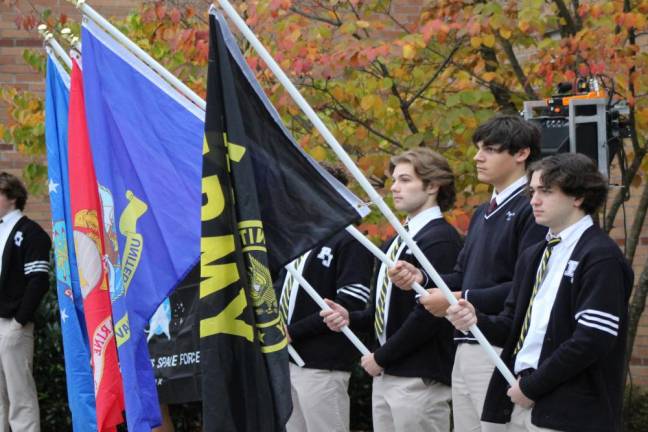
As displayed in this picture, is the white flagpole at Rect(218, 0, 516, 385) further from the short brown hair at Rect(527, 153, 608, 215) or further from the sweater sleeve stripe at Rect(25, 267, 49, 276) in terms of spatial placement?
the sweater sleeve stripe at Rect(25, 267, 49, 276)

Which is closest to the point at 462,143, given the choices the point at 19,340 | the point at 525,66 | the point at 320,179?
the point at 525,66

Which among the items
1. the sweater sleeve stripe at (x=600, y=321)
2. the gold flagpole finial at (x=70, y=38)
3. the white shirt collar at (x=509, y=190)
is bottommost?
the sweater sleeve stripe at (x=600, y=321)

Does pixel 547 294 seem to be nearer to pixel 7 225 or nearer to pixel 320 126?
pixel 320 126

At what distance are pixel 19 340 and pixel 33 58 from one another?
2610 mm

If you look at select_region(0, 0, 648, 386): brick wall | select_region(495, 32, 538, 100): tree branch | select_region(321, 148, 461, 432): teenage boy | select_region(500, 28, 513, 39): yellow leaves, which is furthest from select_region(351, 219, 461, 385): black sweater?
select_region(0, 0, 648, 386): brick wall

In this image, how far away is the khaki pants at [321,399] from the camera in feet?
24.2

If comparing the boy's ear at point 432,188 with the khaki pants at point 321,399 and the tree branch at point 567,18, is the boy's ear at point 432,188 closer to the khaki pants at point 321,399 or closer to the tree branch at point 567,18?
the khaki pants at point 321,399

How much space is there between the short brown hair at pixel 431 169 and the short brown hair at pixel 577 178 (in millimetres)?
1339

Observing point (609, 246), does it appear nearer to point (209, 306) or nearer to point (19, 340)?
point (209, 306)

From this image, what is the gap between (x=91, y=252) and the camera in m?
7.05

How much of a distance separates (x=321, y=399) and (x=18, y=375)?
3.87 m

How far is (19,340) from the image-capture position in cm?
1027

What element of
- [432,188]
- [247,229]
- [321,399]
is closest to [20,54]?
[321,399]

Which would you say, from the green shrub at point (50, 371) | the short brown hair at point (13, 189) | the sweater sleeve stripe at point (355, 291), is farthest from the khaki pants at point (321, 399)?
the short brown hair at point (13, 189)
